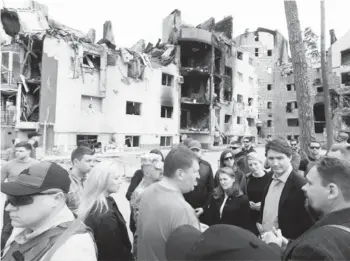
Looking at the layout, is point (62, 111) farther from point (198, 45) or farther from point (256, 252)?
point (256, 252)

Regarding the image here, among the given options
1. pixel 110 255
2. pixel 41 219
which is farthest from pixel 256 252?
pixel 110 255

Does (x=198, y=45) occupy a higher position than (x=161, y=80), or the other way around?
(x=198, y=45)

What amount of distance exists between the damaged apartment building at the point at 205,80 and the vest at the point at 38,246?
23748mm

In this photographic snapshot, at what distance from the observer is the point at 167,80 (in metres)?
24.5

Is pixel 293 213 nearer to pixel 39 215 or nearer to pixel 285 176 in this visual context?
pixel 285 176

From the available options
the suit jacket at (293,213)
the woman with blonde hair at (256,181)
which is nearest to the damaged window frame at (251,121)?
the woman with blonde hair at (256,181)

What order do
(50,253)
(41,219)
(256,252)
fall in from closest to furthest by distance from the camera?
(256,252), (50,253), (41,219)

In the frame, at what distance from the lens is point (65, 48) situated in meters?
17.9

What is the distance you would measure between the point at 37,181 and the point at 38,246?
1.26ft

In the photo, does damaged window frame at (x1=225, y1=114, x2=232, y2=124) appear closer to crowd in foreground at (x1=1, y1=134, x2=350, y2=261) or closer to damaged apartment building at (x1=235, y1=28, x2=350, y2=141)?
damaged apartment building at (x1=235, y1=28, x2=350, y2=141)

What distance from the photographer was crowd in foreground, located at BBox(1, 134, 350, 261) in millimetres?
1219

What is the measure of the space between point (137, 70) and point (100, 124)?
5452 mm

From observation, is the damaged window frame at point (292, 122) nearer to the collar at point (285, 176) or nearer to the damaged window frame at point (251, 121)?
the damaged window frame at point (251, 121)

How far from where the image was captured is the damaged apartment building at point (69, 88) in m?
17.6
